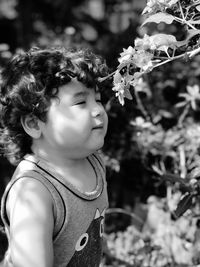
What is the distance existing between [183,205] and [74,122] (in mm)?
640

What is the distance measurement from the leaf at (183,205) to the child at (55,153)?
1.07 ft

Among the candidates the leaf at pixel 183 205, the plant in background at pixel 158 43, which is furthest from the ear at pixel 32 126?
the leaf at pixel 183 205

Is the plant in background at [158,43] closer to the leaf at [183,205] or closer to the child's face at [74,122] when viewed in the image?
the child's face at [74,122]

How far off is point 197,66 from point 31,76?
2050mm

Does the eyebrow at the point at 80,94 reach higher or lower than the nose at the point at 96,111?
higher

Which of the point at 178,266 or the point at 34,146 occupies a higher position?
the point at 34,146

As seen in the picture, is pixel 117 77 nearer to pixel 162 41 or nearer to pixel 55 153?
pixel 162 41

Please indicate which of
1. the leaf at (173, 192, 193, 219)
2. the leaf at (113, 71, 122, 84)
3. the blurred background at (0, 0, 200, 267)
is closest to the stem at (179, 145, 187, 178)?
the blurred background at (0, 0, 200, 267)

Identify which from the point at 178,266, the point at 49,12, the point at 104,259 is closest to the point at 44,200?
the point at 178,266

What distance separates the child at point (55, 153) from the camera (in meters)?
1.89

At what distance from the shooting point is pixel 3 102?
2148 millimetres

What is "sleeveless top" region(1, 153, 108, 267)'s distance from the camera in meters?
1.98

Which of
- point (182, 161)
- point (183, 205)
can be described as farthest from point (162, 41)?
point (182, 161)

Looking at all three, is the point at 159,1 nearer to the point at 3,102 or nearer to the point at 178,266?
the point at 3,102
